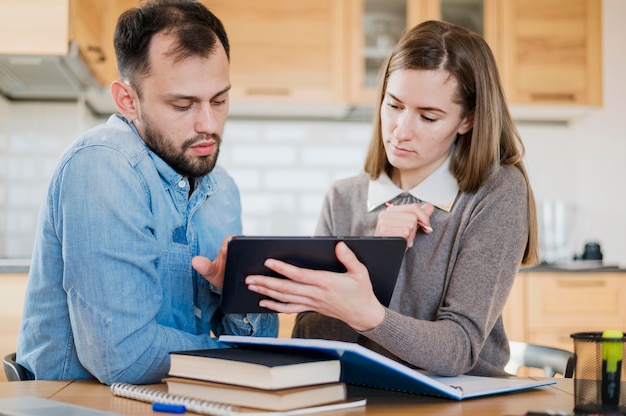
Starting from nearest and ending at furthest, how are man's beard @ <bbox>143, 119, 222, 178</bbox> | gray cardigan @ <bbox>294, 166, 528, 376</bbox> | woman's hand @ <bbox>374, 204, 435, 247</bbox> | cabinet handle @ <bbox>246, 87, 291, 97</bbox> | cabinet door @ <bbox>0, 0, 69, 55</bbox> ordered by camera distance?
gray cardigan @ <bbox>294, 166, 528, 376</bbox>, man's beard @ <bbox>143, 119, 222, 178</bbox>, woman's hand @ <bbox>374, 204, 435, 247</bbox>, cabinet door @ <bbox>0, 0, 69, 55</bbox>, cabinet handle @ <bbox>246, 87, 291, 97</bbox>

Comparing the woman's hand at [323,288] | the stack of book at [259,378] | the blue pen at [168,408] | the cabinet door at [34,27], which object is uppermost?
the cabinet door at [34,27]

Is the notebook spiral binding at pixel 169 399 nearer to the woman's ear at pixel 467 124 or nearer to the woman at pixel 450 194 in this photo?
the woman at pixel 450 194

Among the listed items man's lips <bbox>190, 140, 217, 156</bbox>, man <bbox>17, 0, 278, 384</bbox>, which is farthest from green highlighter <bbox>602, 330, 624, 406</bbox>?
man's lips <bbox>190, 140, 217, 156</bbox>

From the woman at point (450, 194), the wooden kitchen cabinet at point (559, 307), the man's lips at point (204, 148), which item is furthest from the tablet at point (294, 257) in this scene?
the wooden kitchen cabinet at point (559, 307)

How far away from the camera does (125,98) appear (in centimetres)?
152

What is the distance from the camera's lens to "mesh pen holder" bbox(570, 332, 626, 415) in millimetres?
1121

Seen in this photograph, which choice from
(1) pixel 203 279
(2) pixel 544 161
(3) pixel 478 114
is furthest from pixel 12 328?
(2) pixel 544 161

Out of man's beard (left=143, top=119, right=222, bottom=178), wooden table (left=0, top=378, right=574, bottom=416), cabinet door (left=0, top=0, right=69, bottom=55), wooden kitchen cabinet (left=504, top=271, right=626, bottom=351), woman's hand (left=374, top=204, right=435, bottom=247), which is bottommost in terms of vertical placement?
wooden kitchen cabinet (left=504, top=271, right=626, bottom=351)

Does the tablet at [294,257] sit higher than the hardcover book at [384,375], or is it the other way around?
the tablet at [294,257]

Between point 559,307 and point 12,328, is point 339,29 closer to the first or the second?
point 559,307

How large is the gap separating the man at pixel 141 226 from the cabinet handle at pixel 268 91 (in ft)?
7.33

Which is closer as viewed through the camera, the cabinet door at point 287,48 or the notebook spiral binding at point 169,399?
the notebook spiral binding at point 169,399

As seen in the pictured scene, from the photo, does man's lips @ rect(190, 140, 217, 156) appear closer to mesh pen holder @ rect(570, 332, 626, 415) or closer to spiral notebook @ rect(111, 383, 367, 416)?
spiral notebook @ rect(111, 383, 367, 416)

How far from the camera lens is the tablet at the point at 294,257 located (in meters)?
1.20
